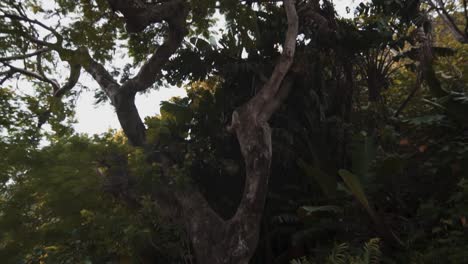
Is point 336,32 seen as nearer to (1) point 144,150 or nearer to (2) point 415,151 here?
(2) point 415,151

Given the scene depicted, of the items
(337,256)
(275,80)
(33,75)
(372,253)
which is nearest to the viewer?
(372,253)

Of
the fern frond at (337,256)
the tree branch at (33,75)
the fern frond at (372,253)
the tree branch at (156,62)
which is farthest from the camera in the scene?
the tree branch at (33,75)

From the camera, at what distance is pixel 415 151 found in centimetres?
526

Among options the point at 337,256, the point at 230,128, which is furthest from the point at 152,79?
the point at 337,256

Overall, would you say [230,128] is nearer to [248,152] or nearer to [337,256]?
[248,152]

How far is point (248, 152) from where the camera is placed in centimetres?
477

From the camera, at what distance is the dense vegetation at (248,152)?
4449 millimetres

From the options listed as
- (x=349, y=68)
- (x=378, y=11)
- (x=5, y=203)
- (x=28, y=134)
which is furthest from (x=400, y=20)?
(x=5, y=203)

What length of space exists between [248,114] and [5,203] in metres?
3.47

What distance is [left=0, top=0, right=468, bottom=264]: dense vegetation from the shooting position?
4.45 m

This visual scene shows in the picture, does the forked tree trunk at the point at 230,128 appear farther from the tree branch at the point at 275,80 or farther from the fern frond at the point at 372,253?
the fern frond at the point at 372,253

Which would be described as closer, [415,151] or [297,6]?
[415,151]

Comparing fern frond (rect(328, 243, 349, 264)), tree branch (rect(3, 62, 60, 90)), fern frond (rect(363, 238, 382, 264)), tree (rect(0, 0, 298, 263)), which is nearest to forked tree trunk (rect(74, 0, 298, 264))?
tree (rect(0, 0, 298, 263))

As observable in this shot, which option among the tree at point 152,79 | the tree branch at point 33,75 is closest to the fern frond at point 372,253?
the tree at point 152,79
